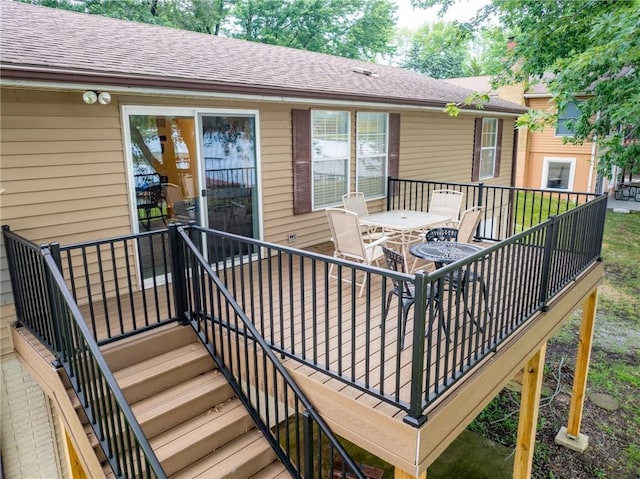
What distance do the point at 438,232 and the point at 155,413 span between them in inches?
140

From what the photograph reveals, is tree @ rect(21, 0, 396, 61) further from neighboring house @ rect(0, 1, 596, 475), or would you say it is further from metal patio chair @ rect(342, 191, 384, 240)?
metal patio chair @ rect(342, 191, 384, 240)

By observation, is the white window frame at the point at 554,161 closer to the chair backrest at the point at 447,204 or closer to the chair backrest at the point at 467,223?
the chair backrest at the point at 447,204

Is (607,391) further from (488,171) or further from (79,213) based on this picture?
(79,213)

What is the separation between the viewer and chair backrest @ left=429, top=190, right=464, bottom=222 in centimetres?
720

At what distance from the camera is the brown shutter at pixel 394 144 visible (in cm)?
791

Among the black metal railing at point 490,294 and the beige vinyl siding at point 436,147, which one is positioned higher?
the beige vinyl siding at point 436,147

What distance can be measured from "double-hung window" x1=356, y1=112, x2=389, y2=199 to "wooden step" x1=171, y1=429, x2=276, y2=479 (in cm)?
488

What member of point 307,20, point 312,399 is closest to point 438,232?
point 312,399

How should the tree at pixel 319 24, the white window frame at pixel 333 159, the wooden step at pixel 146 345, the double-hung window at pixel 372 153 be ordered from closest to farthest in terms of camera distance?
the wooden step at pixel 146 345, the white window frame at pixel 333 159, the double-hung window at pixel 372 153, the tree at pixel 319 24

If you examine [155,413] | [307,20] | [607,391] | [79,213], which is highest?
[307,20]

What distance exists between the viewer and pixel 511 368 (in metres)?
3.87

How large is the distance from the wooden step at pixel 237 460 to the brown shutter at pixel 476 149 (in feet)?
28.9

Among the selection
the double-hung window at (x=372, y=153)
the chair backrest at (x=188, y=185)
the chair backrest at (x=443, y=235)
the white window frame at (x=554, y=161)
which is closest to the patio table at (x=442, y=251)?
the chair backrest at (x=443, y=235)

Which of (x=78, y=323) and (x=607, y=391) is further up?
(x=78, y=323)
